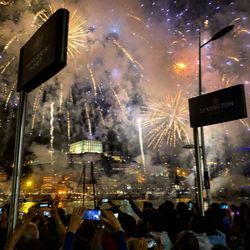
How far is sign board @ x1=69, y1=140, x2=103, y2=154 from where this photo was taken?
78.0m

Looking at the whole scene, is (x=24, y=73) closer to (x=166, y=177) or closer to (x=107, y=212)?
(x=107, y=212)

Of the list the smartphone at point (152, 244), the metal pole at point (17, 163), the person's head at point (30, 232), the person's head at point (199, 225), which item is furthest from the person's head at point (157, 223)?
the metal pole at point (17, 163)

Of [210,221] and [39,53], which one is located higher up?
[39,53]

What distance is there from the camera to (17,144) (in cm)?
442

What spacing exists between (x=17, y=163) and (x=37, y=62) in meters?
1.34

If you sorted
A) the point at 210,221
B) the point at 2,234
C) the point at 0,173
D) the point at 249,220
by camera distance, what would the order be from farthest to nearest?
the point at 0,173 < the point at 249,220 < the point at 2,234 < the point at 210,221

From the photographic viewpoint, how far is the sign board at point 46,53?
3654 millimetres

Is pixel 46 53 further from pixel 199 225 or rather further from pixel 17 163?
pixel 199 225

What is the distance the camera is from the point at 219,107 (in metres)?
7.93

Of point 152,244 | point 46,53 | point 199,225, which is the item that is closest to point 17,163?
point 46,53

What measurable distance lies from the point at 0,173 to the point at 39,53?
128 feet

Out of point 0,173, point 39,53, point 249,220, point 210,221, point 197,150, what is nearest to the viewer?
point 39,53

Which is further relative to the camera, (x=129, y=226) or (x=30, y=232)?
(x=129, y=226)

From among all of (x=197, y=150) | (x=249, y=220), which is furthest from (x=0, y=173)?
(x=249, y=220)
